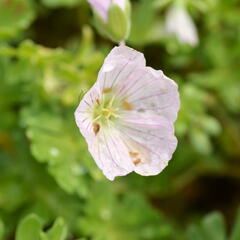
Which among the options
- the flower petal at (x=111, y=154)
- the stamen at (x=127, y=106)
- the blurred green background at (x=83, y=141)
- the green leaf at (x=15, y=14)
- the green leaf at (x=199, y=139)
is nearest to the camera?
the flower petal at (x=111, y=154)

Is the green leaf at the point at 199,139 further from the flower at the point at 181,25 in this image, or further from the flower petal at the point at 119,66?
the flower petal at the point at 119,66

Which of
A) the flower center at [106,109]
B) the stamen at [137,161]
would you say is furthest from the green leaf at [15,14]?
the stamen at [137,161]

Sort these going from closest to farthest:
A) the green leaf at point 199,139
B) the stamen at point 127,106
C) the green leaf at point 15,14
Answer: the stamen at point 127,106 → the green leaf at point 15,14 → the green leaf at point 199,139

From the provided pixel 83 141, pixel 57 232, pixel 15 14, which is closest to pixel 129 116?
pixel 83 141

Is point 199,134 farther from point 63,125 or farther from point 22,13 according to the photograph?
point 22,13

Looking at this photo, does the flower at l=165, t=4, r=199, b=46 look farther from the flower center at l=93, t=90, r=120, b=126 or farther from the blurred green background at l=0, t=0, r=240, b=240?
the flower center at l=93, t=90, r=120, b=126

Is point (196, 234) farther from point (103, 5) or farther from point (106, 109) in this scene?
point (103, 5)
